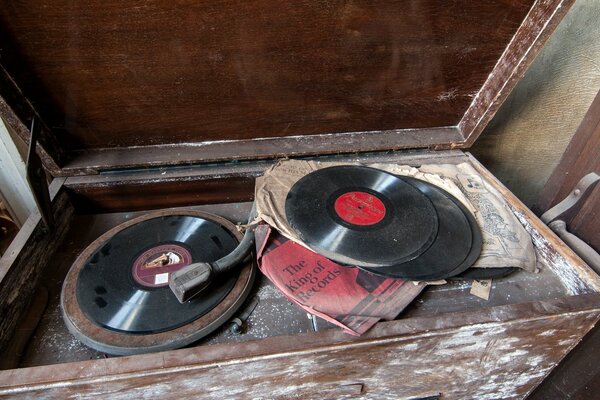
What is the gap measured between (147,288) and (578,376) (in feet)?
4.76

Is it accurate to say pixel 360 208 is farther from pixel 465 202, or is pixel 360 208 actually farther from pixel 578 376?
pixel 578 376

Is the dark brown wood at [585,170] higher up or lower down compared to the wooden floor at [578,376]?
higher up

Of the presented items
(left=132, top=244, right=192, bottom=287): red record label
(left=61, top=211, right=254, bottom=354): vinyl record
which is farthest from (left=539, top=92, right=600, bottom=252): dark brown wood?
(left=132, top=244, right=192, bottom=287): red record label

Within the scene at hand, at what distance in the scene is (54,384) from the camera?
75 centimetres

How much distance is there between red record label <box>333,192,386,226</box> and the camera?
44.2 inches

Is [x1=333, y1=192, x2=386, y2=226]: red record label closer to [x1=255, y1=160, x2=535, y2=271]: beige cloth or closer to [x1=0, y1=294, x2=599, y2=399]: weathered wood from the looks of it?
[x1=255, y1=160, x2=535, y2=271]: beige cloth

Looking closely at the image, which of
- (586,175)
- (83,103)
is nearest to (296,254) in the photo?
(83,103)

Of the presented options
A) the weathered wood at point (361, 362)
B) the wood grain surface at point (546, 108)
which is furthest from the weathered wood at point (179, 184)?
the weathered wood at point (361, 362)

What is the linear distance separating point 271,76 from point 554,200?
111cm

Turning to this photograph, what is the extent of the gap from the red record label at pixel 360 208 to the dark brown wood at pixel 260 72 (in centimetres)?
26

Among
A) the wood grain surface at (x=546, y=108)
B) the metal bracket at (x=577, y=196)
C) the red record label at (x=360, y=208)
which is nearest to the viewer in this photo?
the red record label at (x=360, y=208)

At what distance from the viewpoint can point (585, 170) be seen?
1.30 m

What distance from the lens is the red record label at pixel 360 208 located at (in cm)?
112

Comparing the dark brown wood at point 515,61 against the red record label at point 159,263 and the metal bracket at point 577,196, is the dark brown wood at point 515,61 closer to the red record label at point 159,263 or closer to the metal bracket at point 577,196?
the metal bracket at point 577,196
